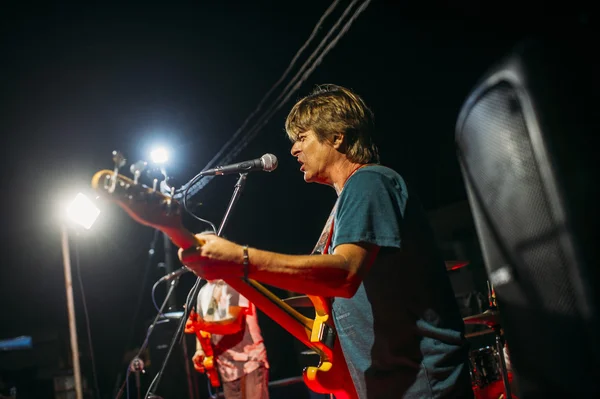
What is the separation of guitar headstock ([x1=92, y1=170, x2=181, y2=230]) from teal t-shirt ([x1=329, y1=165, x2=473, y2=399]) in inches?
24.2

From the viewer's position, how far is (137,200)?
4.37 ft

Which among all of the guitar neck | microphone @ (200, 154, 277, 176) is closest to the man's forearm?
the guitar neck

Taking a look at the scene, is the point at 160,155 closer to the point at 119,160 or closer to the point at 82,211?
the point at 82,211

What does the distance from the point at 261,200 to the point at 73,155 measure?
4900mm

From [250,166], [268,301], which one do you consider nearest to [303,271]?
[268,301]

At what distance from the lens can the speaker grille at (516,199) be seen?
32.1 inches

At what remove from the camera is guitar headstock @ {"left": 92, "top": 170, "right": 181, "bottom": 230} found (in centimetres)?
131

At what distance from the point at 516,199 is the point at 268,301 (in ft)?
5.05

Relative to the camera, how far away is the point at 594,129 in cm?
77

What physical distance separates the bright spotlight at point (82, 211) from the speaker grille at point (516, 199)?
4.59 metres

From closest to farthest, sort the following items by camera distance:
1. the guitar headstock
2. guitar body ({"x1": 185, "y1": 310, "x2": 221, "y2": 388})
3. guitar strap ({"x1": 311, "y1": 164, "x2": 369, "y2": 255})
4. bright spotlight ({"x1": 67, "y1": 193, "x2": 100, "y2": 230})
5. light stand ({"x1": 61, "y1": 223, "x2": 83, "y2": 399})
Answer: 1. the guitar headstock
2. guitar strap ({"x1": 311, "y1": 164, "x2": 369, "y2": 255})
3. bright spotlight ({"x1": 67, "y1": 193, "x2": 100, "y2": 230})
4. light stand ({"x1": 61, "y1": 223, "x2": 83, "y2": 399})
5. guitar body ({"x1": 185, "y1": 310, "x2": 221, "y2": 388})

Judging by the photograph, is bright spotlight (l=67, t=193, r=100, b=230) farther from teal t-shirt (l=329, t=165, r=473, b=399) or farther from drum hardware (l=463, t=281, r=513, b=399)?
drum hardware (l=463, t=281, r=513, b=399)

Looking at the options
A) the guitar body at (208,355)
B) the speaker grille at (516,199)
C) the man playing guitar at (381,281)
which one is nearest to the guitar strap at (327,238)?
the man playing guitar at (381,281)

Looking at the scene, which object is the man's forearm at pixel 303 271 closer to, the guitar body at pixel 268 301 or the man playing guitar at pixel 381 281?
the man playing guitar at pixel 381 281
